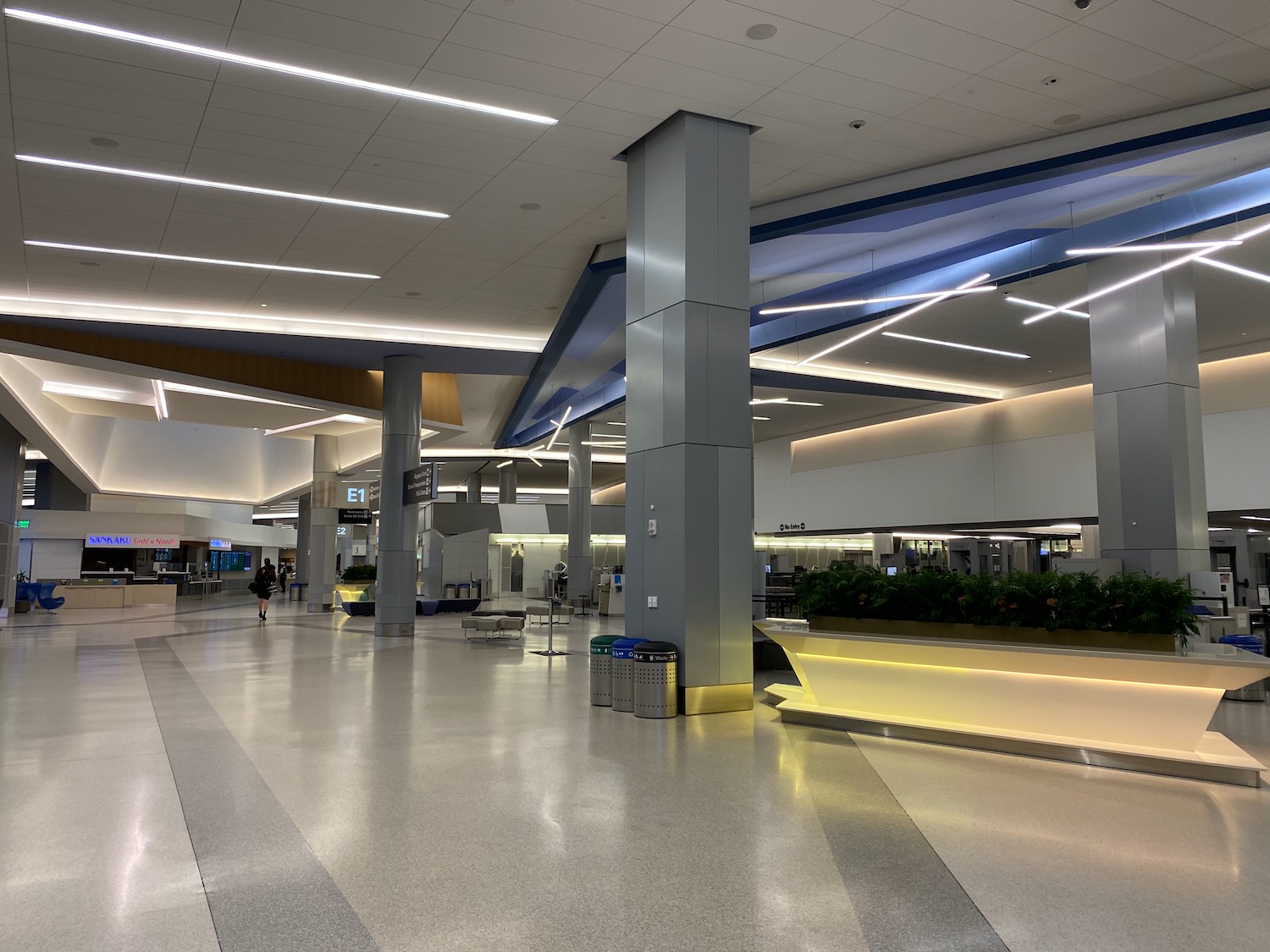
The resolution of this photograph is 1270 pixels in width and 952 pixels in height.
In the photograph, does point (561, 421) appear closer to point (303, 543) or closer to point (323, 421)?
point (323, 421)

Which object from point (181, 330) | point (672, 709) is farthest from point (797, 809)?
point (181, 330)

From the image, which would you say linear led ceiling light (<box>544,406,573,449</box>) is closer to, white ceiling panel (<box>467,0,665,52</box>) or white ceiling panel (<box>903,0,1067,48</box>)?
white ceiling panel (<box>467,0,665,52</box>)

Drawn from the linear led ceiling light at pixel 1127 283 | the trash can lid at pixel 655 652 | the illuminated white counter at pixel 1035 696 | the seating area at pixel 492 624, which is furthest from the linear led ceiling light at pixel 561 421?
the illuminated white counter at pixel 1035 696

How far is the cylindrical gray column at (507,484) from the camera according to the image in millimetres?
38438

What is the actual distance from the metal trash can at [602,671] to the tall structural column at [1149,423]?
6885 mm

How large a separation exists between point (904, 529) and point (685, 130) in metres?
19.7

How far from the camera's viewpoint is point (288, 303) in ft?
48.8

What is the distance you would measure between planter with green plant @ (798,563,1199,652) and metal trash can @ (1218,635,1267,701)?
3666mm

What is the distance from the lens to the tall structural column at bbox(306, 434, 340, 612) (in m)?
26.7

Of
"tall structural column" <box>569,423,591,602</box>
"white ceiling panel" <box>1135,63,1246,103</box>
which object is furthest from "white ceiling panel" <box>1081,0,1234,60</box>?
"tall structural column" <box>569,423,591,602</box>

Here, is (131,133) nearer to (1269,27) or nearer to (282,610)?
(1269,27)

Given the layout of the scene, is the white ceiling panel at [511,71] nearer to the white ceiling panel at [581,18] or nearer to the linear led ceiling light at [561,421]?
the white ceiling panel at [581,18]

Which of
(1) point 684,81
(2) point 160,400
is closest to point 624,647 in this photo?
(1) point 684,81

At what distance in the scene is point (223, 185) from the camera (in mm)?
10039
